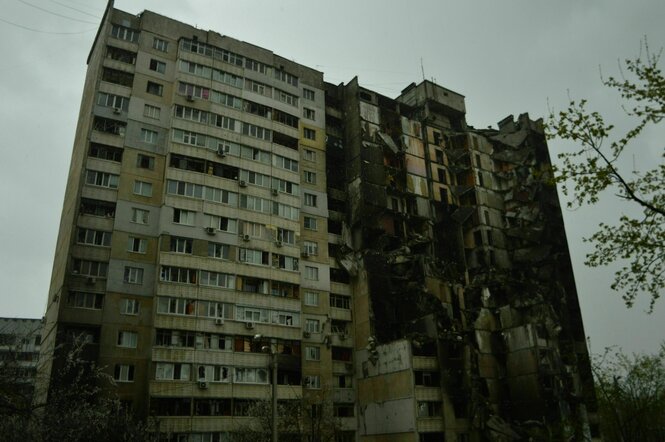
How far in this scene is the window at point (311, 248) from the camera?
2293 inches

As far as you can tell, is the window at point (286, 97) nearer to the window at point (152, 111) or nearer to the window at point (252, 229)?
the window at point (152, 111)

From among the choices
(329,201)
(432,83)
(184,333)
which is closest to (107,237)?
(184,333)

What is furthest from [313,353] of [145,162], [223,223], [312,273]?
[145,162]

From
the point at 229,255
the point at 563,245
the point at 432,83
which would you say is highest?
the point at 432,83

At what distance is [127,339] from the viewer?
45.8 metres

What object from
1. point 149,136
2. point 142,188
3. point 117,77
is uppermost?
point 117,77

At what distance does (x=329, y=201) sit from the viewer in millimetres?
63500

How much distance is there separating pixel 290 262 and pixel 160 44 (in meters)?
25.1

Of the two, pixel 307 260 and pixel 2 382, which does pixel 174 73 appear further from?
pixel 2 382

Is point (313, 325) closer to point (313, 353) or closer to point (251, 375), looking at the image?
point (313, 353)

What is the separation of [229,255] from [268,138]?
13.8m

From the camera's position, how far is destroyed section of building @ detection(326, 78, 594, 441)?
52.1 meters

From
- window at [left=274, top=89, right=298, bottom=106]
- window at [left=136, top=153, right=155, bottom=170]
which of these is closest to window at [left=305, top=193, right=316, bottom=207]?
window at [left=274, top=89, right=298, bottom=106]

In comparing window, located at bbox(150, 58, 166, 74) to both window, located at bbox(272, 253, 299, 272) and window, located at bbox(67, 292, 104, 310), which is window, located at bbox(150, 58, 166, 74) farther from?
window, located at bbox(67, 292, 104, 310)
